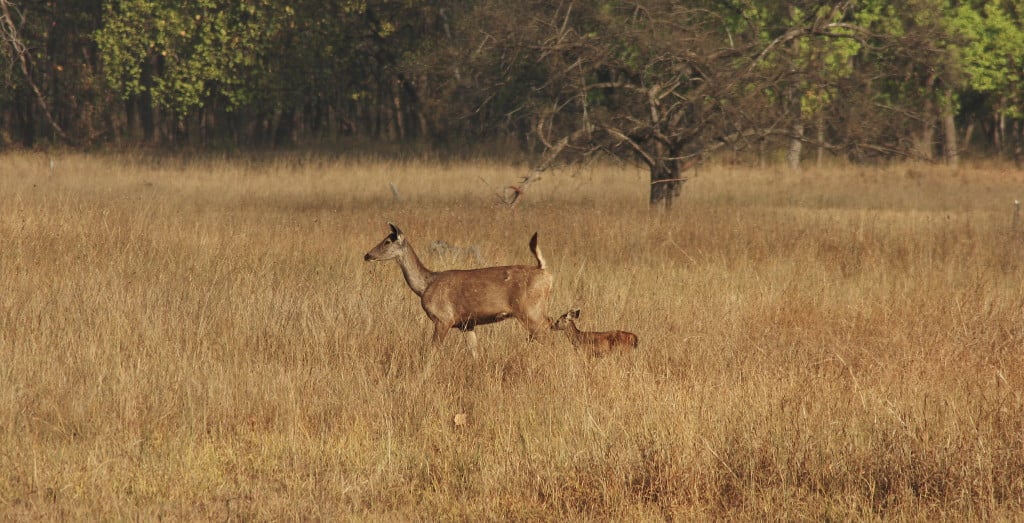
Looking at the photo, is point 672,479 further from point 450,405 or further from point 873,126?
point 873,126

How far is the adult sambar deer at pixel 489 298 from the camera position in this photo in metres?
7.91

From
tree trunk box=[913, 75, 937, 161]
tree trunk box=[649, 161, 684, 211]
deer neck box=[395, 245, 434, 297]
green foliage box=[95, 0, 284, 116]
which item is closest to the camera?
deer neck box=[395, 245, 434, 297]

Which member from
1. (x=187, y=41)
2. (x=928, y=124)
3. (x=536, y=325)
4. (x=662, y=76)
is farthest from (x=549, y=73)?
(x=187, y=41)

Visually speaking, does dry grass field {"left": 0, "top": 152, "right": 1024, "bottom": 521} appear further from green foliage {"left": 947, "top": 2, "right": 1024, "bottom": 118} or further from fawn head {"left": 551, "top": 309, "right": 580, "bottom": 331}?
green foliage {"left": 947, "top": 2, "right": 1024, "bottom": 118}

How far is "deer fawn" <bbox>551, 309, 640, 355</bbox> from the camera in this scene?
7.78 m

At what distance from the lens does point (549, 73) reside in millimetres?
17016

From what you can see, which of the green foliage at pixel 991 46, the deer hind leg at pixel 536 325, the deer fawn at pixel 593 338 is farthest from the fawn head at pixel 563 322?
the green foliage at pixel 991 46

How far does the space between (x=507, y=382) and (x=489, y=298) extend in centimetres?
88

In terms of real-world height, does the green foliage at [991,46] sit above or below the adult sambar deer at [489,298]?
above

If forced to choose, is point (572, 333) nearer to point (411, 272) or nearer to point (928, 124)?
point (411, 272)

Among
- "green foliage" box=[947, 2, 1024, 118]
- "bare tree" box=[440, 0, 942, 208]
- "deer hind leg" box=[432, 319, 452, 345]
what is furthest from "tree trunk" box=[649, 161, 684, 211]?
"green foliage" box=[947, 2, 1024, 118]

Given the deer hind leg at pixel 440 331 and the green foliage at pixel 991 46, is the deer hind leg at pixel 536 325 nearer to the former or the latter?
the deer hind leg at pixel 440 331

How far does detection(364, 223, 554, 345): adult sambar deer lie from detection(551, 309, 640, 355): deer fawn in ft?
0.63

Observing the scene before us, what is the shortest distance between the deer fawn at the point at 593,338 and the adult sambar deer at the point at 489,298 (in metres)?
0.19
